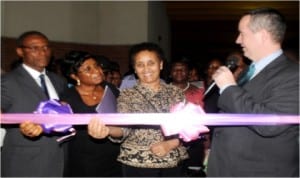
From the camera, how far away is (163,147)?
8.89 ft

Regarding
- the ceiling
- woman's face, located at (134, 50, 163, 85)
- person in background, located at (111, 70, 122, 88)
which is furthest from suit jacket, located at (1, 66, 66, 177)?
the ceiling

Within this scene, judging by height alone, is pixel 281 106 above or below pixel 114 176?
above

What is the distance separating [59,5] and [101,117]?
5.98 meters

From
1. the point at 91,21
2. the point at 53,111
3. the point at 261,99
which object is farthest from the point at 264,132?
the point at 91,21

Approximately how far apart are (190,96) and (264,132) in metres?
2.36

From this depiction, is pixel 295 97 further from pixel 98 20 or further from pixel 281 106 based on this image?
pixel 98 20

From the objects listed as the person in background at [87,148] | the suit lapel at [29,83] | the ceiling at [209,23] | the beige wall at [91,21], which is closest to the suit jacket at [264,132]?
the person in background at [87,148]

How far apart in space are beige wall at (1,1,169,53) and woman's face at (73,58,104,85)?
467cm

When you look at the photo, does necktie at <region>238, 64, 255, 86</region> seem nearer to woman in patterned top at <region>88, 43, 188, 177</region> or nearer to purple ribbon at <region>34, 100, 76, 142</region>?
woman in patterned top at <region>88, 43, 188, 177</region>

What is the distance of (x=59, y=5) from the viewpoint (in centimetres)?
814

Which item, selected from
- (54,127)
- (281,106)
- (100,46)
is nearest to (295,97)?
(281,106)

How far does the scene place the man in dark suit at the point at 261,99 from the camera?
2176 mm

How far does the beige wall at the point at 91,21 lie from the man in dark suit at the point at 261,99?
6.03 metres

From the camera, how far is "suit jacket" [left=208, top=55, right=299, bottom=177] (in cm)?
215
